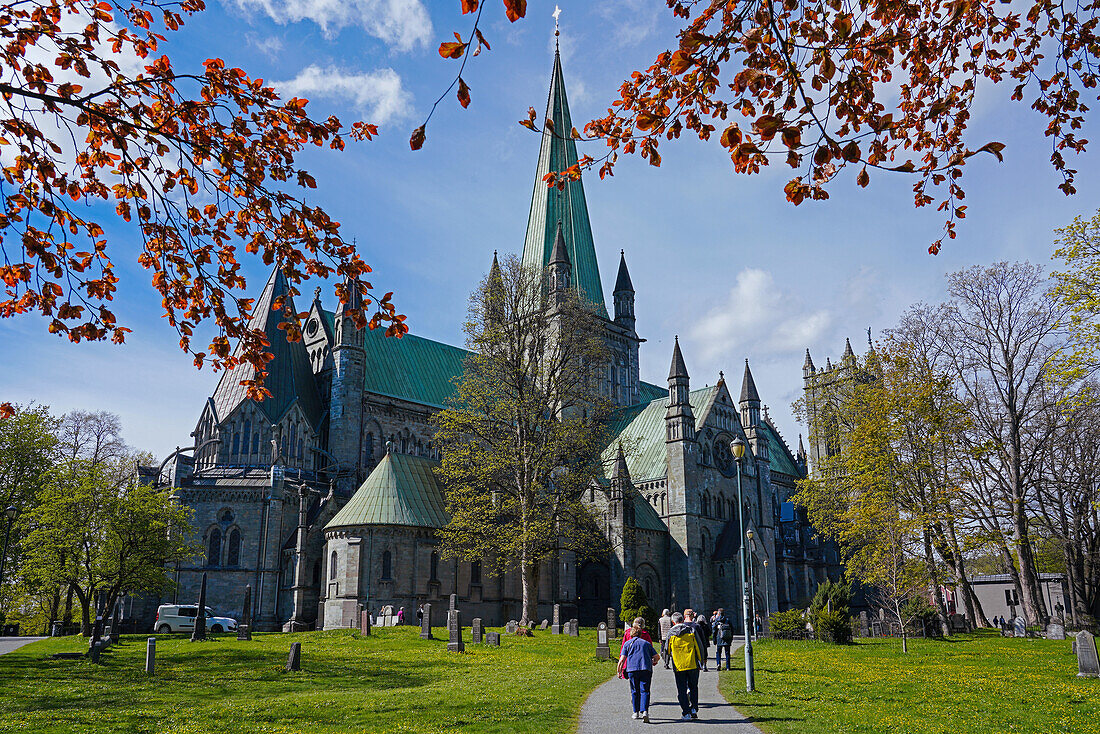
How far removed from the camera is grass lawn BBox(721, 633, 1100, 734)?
12231 millimetres

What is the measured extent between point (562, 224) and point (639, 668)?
178 ft

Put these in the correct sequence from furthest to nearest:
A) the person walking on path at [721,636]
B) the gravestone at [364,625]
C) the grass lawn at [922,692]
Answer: the gravestone at [364,625] < the person walking on path at [721,636] < the grass lawn at [922,692]

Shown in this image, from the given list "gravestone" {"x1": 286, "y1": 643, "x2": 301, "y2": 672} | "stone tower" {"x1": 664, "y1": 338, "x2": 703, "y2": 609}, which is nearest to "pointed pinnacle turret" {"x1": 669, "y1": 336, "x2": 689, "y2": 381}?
"stone tower" {"x1": 664, "y1": 338, "x2": 703, "y2": 609}

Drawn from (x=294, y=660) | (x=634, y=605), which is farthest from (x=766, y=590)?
(x=294, y=660)

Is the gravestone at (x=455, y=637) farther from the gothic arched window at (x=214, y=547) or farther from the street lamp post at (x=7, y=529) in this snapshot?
the gothic arched window at (x=214, y=547)

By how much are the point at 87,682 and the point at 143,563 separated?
1820 cm

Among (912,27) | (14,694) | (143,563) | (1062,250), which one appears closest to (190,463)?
(143,563)

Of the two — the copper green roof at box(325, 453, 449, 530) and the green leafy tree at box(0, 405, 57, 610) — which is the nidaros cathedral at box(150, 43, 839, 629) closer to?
the copper green roof at box(325, 453, 449, 530)

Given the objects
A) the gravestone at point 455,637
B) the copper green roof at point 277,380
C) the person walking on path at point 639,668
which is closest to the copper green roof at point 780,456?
the copper green roof at point 277,380

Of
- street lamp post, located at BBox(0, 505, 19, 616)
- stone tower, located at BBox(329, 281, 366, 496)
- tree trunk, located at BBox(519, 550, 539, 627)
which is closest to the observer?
tree trunk, located at BBox(519, 550, 539, 627)

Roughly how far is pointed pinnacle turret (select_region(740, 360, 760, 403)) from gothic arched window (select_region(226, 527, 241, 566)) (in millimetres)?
37660

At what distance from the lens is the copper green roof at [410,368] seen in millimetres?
54000

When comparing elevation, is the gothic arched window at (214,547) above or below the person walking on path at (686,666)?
above

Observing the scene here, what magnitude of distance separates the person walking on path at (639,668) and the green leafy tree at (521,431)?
19897 millimetres
